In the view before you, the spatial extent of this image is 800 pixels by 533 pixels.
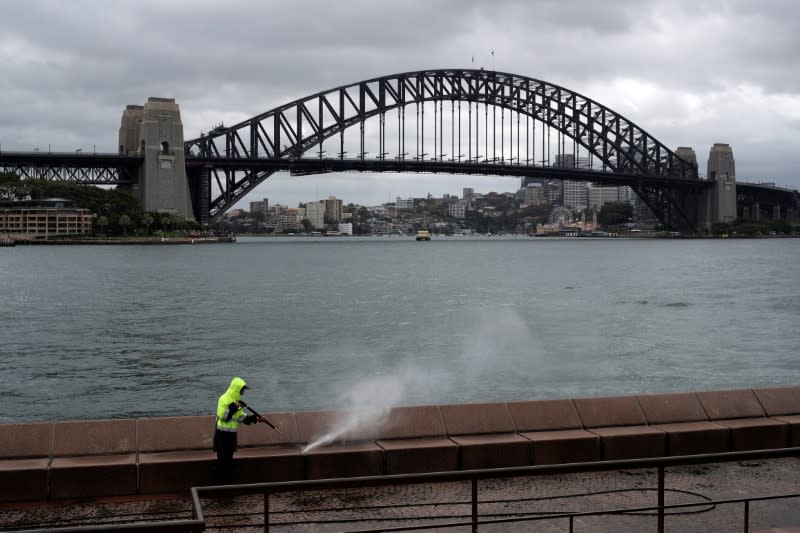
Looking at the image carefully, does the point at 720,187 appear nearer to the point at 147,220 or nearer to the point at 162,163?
the point at 162,163

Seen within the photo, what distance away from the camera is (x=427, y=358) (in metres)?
27.2

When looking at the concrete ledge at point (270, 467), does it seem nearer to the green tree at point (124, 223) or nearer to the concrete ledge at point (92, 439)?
the concrete ledge at point (92, 439)

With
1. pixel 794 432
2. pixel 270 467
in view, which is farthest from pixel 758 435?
pixel 270 467

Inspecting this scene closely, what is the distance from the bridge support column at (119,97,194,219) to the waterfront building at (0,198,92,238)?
14416 mm

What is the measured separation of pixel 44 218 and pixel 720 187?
4154 inches

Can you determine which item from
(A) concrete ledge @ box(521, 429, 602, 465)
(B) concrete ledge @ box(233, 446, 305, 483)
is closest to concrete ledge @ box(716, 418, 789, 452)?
(A) concrete ledge @ box(521, 429, 602, 465)

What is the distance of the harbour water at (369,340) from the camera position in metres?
21.2

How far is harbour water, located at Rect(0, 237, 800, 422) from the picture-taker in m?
21.2

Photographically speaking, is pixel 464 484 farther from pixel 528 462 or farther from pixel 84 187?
pixel 84 187

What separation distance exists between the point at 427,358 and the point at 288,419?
667 inches

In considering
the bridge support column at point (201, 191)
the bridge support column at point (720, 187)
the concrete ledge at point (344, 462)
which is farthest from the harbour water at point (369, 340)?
the bridge support column at point (720, 187)

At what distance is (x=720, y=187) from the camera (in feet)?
524

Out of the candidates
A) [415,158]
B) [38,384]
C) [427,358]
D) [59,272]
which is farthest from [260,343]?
[415,158]

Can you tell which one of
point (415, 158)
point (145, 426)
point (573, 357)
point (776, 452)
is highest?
point (415, 158)
